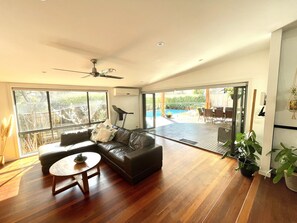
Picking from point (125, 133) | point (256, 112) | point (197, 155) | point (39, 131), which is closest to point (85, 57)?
point (125, 133)

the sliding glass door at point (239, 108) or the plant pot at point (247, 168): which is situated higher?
the sliding glass door at point (239, 108)

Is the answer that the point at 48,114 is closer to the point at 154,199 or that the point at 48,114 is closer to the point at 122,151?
the point at 122,151

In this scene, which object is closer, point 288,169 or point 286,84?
point 288,169

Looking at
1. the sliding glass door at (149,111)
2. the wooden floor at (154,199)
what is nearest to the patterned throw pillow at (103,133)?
the wooden floor at (154,199)

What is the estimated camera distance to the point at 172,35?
188 cm

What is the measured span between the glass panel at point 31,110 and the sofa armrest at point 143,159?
3.19m

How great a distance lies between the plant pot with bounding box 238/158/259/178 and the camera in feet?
7.40

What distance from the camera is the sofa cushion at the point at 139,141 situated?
274cm

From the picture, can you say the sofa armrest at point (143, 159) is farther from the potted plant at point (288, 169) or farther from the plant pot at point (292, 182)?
the plant pot at point (292, 182)

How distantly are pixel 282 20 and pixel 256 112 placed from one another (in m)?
1.70

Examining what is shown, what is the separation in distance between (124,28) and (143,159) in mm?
2085

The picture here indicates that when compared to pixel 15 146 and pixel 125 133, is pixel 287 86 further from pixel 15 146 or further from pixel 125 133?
pixel 15 146

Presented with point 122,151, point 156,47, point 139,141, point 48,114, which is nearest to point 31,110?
point 48,114

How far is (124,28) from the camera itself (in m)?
1.62
